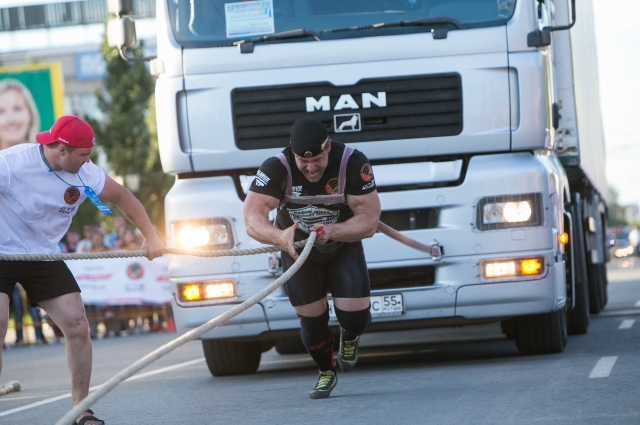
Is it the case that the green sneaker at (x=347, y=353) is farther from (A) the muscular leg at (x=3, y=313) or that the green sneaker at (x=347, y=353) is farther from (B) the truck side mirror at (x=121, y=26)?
(B) the truck side mirror at (x=121, y=26)

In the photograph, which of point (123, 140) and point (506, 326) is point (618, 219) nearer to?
point (123, 140)

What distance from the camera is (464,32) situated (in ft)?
27.7

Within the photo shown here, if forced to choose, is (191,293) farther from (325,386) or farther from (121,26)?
(121,26)

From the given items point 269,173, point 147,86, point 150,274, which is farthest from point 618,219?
point 269,173

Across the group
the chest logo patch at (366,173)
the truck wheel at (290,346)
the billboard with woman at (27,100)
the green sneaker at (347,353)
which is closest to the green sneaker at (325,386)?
the green sneaker at (347,353)

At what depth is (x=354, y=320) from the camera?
7488 millimetres

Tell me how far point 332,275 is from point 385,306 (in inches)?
48.7

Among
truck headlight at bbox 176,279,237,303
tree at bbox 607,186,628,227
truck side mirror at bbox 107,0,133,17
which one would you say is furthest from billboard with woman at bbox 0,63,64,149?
tree at bbox 607,186,628,227

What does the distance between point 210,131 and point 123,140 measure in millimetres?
27680

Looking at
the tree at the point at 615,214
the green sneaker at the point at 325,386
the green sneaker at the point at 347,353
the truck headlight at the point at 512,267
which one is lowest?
the tree at the point at 615,214

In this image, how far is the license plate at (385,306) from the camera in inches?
339

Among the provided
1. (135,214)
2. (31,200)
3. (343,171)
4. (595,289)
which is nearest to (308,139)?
(343,171)

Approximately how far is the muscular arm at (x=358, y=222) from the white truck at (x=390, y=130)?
4.65 feet

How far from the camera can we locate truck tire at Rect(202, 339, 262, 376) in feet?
31.0
